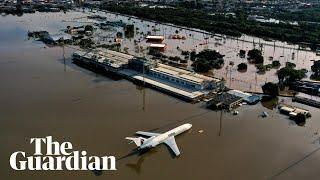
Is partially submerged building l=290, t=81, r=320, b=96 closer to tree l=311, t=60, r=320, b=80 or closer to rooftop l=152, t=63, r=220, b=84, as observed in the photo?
tree l=311, t=60, r=320, b=80

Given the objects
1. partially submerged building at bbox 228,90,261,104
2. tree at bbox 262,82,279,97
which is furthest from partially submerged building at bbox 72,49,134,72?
tree at bbox 262,82,279,97

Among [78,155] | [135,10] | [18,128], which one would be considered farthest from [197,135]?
[135,10]

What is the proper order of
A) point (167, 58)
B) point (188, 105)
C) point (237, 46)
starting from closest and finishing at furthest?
point (188, 105), point (167, 58), point (237, 46)

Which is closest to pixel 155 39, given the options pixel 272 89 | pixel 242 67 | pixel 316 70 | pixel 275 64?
pixel 242 67

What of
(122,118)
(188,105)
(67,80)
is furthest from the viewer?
(67,80)

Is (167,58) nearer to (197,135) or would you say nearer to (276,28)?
(197,135)
